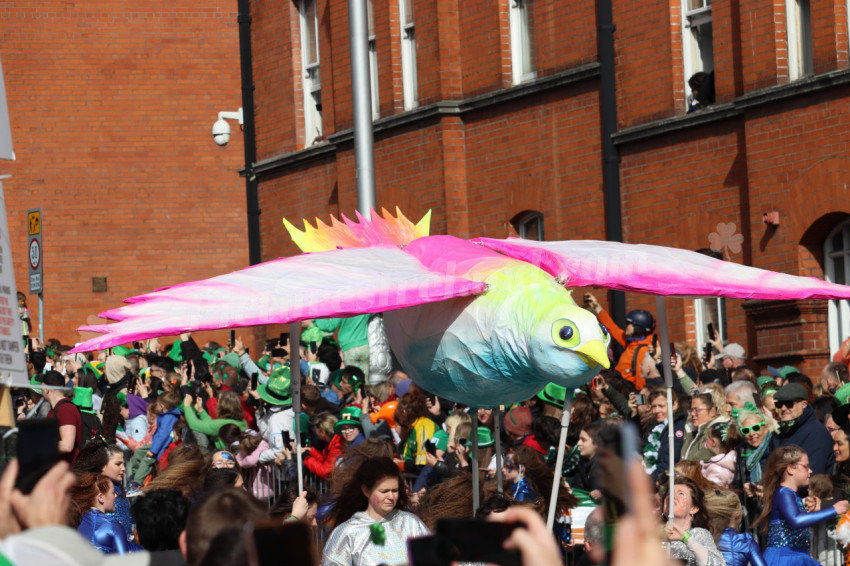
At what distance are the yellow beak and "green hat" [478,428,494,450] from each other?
4.80m

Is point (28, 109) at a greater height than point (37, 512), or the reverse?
point (28, 109)

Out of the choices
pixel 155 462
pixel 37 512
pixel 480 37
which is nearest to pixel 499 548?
pixel 37 512

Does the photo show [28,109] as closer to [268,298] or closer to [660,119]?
[660,119]

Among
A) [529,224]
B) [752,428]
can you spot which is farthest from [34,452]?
[529,224]

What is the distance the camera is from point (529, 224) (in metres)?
21.4

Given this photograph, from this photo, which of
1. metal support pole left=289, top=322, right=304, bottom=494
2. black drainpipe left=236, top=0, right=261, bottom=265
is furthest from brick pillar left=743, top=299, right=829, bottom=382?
black drainpipe left=236, top=0, right=261, bottom=265

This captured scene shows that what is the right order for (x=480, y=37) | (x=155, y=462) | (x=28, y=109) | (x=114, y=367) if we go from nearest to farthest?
(x=155, y=462) → (x=114, y=367) → (x=480, y=37) → (x=28, y=109)

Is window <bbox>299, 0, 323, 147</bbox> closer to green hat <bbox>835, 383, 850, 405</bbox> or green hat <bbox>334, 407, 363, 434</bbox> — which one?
green hat <bbox>334, 407, 363, 434</bbox>

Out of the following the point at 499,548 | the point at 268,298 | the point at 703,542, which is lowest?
the point at 703,542

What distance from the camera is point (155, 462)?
14469 mm

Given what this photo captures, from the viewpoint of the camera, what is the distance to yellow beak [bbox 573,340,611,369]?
711cm

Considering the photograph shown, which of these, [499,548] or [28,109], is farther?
[28,109]

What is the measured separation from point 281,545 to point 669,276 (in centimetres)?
456

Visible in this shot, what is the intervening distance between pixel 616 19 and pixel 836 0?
11.8ft
